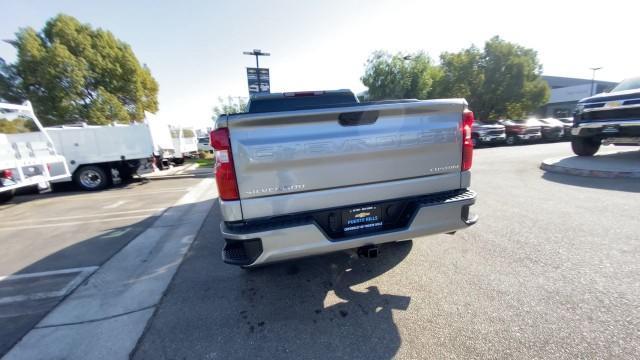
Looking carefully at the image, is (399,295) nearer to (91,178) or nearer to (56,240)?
(56,240)

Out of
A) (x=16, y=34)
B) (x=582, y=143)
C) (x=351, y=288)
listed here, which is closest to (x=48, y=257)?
(x=351, y=288)

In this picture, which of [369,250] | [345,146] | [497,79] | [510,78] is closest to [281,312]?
[369,250]

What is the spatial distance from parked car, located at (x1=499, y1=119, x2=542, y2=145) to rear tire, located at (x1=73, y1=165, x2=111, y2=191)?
21.2 m

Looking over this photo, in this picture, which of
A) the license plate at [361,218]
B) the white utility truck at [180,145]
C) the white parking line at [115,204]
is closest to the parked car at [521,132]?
the license plate at [361,218]

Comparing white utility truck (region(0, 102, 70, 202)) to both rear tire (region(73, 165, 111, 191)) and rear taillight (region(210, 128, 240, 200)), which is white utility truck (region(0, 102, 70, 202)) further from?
rear taillight (region(210, 128, 240, 200))

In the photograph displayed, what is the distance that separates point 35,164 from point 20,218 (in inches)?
66.4

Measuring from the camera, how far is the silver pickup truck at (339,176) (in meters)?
1.97

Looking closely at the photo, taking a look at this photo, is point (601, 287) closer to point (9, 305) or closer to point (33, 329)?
point (33, 329)

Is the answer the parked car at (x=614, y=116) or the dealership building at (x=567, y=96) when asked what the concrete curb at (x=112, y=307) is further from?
the dealership building at (x=567, y=96)

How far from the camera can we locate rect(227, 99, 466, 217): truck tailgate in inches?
77.4

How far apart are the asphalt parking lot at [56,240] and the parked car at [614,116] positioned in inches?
441

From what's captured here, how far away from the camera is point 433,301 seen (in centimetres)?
235

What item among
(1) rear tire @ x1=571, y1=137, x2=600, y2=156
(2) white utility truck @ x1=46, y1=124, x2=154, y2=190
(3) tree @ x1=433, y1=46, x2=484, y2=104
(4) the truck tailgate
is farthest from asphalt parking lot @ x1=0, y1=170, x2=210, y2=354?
(3) tree @ x1=433, y1=46, x2=484, y2=104

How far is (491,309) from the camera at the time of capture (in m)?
2.19
